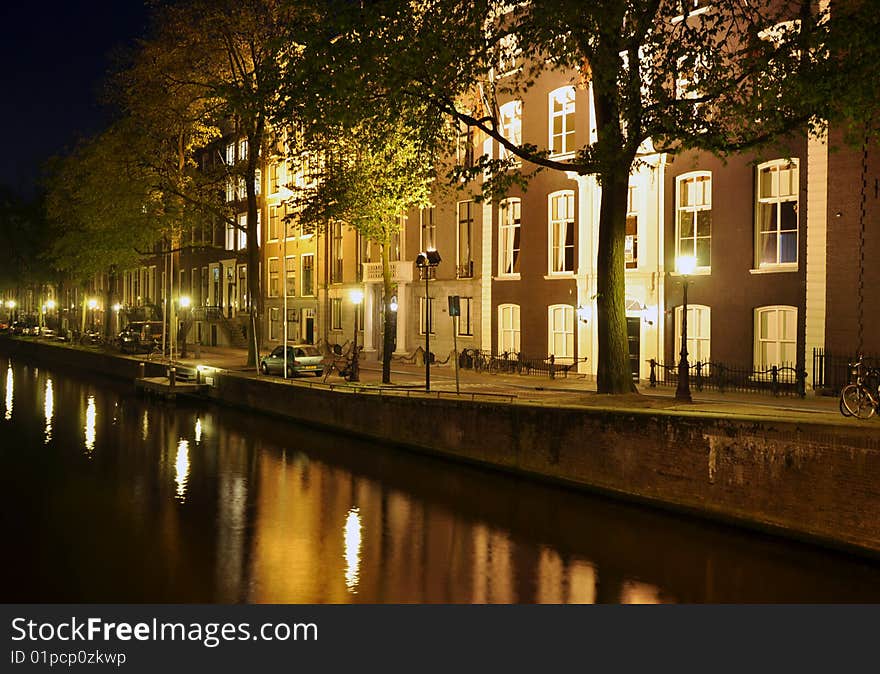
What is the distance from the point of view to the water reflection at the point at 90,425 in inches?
1126

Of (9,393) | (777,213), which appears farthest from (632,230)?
(9,393)

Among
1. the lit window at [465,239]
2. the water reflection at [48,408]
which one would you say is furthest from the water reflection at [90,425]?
the lit window at [465,239]

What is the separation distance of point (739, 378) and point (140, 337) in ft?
133

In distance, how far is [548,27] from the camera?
1942 centimetres

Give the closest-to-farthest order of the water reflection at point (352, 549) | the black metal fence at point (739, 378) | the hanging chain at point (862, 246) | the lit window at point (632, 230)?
the water reflection at point (352, 549) → the hanging chain at point (862, 246) → the black metal fence at point (739, 378) → the lit window at point (632, 230)

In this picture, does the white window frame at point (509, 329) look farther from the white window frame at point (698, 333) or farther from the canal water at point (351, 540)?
the canal water at point (351, 540)

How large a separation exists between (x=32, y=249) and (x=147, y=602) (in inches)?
2692

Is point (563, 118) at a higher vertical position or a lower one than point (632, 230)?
higher

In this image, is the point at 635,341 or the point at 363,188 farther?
the point at 635,341

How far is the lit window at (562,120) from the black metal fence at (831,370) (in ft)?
41.7

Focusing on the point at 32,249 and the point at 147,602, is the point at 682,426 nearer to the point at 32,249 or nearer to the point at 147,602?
the point at 147,602

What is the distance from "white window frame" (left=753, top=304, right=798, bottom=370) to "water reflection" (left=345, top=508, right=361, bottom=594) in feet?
49.2

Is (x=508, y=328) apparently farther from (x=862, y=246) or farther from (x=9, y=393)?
(x=9, y=393)

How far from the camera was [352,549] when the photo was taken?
1608cm
